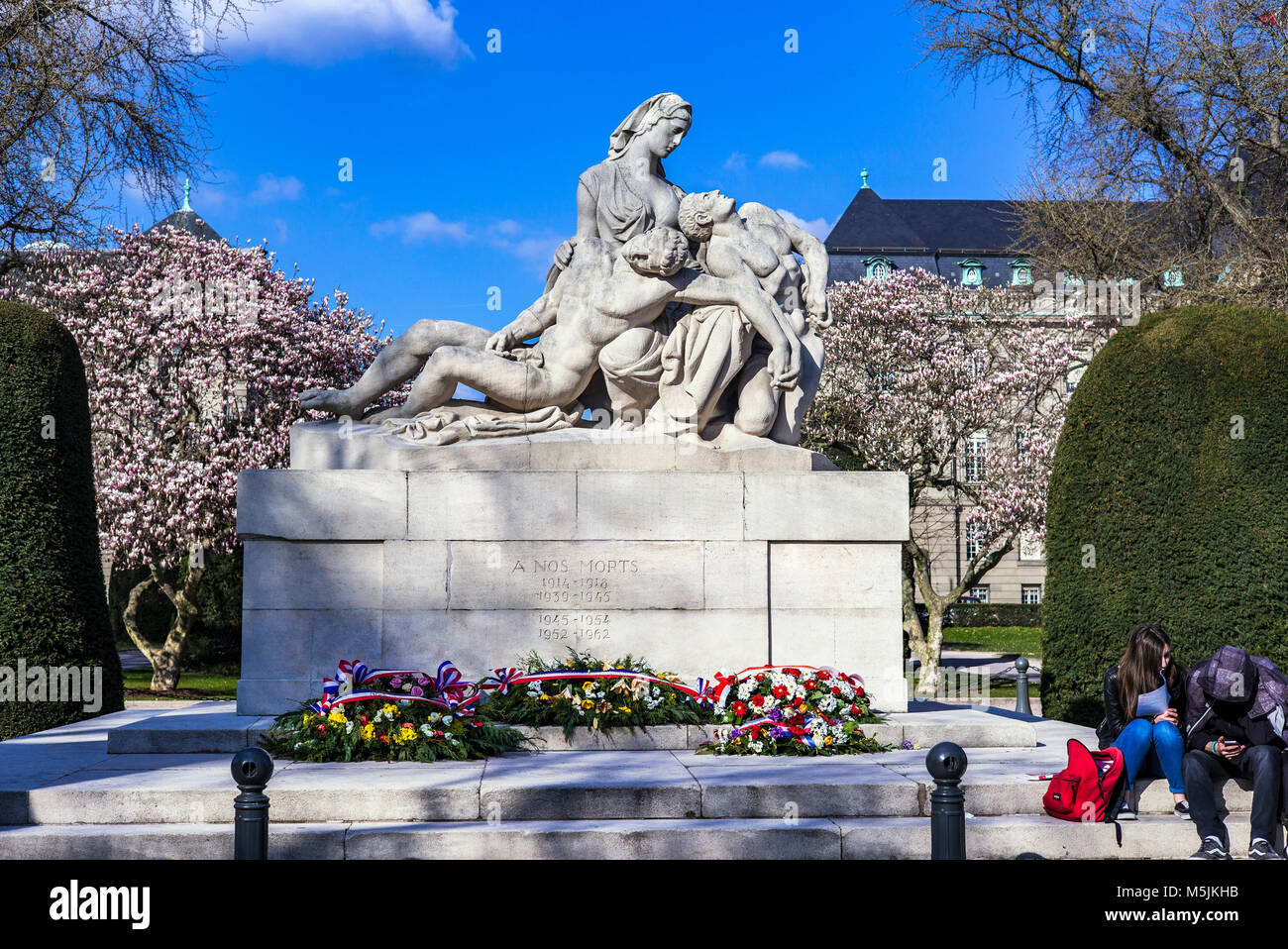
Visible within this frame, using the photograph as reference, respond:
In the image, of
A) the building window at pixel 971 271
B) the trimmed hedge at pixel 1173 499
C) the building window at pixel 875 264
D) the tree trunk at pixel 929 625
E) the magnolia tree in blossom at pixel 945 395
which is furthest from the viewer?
the building window at pixel 971 271

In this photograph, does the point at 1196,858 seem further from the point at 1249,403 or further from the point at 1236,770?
the point at 1249,403

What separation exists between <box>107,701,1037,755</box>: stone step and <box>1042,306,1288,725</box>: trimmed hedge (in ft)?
8.86

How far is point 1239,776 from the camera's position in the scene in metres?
6.77

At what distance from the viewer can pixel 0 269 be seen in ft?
55.3

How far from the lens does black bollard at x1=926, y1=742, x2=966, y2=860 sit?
5.42 metres

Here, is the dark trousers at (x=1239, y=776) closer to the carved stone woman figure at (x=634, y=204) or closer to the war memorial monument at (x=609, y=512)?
the war memorial monument at (x=609, y=512)

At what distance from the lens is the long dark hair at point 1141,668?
24.0ft

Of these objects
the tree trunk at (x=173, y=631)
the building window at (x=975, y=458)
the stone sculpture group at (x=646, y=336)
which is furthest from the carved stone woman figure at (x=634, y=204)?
the building window at (x=975, y=458)

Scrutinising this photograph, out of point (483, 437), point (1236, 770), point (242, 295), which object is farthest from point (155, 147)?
point (1236, 770)

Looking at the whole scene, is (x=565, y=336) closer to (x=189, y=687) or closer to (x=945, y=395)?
(x=945, y=395)

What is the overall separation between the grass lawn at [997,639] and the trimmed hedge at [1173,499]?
21.3 metres

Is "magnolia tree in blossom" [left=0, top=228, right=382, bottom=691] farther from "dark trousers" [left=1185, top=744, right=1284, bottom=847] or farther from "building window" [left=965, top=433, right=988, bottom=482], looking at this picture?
"dark trousers" [left=1185, top=744, right=1284, bottom=847]

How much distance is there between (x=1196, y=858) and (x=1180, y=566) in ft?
16.3

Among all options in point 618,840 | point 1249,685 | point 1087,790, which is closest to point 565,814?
point 618,840
